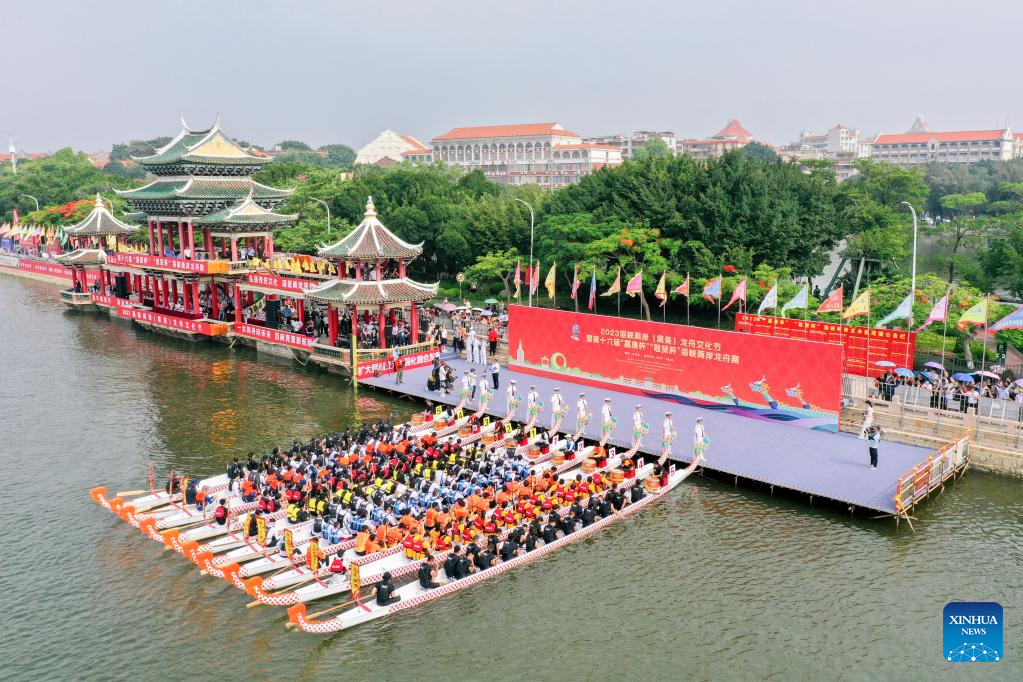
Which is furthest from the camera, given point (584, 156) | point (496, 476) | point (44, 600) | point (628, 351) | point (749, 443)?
point (584, 156)

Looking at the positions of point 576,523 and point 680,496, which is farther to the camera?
point 680,496

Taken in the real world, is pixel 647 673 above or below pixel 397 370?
below

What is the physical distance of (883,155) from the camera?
14688 centimetres

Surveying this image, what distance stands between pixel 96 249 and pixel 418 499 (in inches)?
1750

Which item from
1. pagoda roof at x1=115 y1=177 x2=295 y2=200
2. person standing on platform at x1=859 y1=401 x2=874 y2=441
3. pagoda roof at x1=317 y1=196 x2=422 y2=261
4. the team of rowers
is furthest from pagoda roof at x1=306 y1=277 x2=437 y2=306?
person standing on platform at x1=859 y1=401 x2=874 y2=441

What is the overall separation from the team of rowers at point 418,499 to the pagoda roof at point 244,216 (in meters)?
21.9

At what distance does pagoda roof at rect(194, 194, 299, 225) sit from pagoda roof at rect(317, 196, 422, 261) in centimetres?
958

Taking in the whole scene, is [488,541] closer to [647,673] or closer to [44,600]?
[647,673]

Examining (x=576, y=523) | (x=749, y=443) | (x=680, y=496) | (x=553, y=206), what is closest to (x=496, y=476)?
(x=576, y=523)

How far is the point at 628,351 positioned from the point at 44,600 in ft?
63.5

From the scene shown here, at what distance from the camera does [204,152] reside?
1758 inches

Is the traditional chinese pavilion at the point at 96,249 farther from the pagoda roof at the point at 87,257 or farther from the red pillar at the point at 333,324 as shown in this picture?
the red pillar at the point at 333,324

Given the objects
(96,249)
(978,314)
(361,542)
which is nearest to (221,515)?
(361,542)

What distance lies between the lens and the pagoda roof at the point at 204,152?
44.2 metres
